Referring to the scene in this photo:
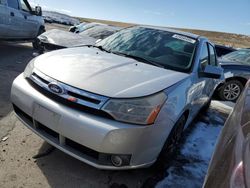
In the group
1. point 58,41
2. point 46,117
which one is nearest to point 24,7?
point 58,41

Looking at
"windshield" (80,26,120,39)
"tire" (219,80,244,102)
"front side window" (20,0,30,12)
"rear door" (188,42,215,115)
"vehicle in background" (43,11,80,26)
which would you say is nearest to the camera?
"rear door" (188,42,215,115)

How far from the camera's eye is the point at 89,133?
237cm

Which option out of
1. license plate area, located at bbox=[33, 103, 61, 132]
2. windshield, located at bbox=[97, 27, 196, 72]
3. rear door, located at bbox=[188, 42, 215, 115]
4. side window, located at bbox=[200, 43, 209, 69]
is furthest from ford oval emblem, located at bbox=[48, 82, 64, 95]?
side window, located at bbox=[200, 43, 209, 69]

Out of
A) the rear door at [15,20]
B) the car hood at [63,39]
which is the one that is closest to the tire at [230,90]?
the car hood at [63,39]

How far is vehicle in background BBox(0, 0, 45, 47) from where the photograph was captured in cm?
724

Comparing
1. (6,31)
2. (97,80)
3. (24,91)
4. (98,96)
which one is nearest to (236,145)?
(98,96)

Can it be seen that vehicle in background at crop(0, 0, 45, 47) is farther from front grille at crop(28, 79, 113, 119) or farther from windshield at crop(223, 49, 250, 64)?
windshield at crop(223, 49, 250, 64)

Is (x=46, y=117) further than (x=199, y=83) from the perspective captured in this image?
No

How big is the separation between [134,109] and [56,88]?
29.8 inches

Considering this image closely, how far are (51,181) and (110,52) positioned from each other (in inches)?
70.2

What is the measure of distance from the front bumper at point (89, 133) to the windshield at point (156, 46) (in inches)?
46.9

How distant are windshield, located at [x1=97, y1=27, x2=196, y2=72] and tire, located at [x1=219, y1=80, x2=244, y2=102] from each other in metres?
3.61

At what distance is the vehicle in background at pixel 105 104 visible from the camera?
2.41 metres

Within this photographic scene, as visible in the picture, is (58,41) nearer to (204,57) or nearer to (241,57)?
(204,57)
